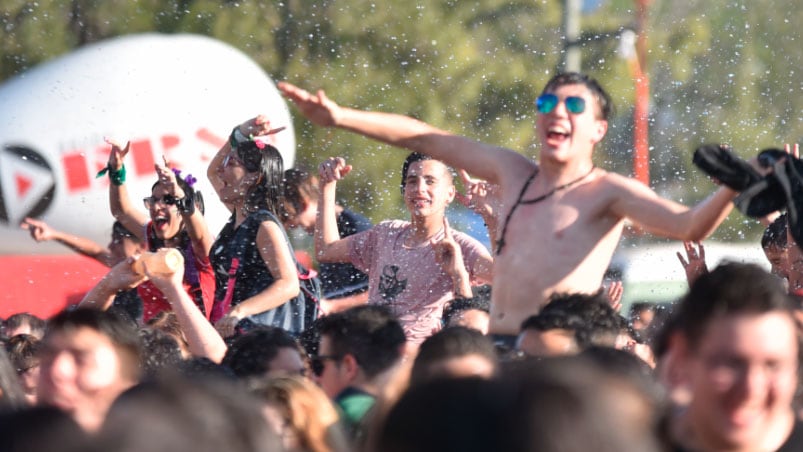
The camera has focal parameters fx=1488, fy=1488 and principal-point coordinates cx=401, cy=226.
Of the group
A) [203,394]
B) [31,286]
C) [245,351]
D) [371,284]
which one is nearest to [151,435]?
[203,394]

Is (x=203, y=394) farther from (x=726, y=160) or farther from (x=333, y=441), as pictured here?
(x=726, y=160)

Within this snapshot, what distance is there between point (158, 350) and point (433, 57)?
→ 34.4 ft

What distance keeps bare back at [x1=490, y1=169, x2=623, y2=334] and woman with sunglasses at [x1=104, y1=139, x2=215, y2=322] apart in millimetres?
1995

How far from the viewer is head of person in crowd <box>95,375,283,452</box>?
1632 millimetres

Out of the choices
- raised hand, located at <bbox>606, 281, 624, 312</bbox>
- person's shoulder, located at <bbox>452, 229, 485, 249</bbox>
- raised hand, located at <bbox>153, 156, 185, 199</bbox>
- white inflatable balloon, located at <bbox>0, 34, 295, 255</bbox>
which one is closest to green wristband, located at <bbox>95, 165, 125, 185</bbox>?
raised hand, located at <bbox>153, 156, 185, 199</bbox>

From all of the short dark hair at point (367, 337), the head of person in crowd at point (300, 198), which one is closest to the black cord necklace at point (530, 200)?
the short dark hair at point (367, 337)

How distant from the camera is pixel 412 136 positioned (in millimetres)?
4137

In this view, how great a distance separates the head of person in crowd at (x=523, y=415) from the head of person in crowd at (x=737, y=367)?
1.53 ft

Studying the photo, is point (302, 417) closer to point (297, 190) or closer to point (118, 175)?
point (297, 190)

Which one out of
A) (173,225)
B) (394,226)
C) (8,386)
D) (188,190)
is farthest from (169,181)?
(8,386)

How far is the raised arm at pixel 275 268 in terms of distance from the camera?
5383 millimetres

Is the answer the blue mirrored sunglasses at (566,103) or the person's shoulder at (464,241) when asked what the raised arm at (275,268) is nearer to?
the person's shoulder at (464,241)

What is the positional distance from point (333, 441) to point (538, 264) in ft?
4.60

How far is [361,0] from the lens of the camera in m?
14.4
